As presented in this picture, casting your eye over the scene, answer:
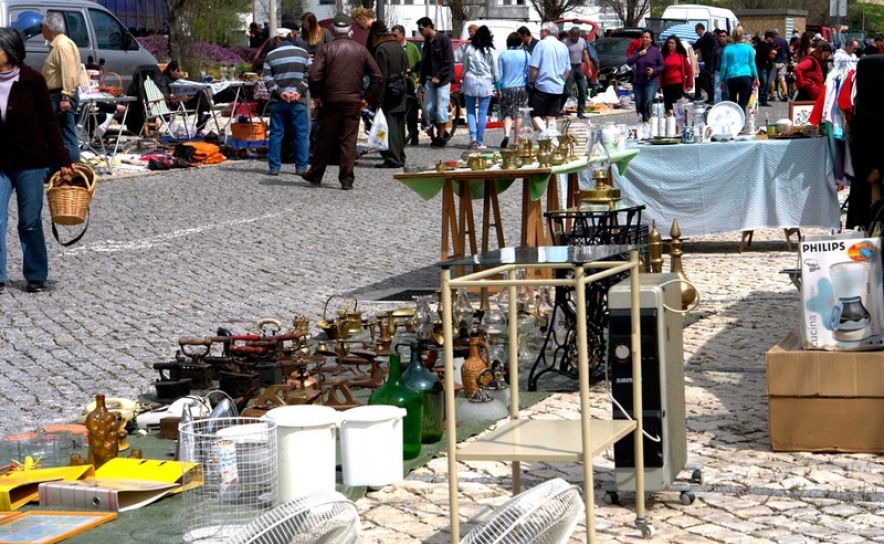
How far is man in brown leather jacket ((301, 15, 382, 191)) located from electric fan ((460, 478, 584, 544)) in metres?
11.1

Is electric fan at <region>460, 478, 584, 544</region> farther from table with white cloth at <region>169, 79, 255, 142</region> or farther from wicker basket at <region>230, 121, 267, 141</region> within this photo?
table with white cloth at <region>169, 79, 255, 142</region>

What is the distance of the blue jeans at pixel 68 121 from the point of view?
1471cm

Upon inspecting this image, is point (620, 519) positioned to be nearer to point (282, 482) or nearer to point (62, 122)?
point (282, 482)

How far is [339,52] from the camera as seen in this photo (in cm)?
1496

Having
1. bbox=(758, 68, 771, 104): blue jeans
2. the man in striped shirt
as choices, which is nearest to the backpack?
the man in striped shirt

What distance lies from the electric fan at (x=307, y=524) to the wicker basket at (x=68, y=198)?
596 cm

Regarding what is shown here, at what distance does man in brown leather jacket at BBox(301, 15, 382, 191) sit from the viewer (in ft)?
49.2

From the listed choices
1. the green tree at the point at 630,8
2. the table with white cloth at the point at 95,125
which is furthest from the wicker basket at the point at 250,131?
the green tree at the point at 630,8

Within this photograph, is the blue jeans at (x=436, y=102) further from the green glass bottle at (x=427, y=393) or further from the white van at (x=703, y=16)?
the white van at (x=703, y=16)

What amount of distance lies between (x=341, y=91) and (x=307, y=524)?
11.2 m

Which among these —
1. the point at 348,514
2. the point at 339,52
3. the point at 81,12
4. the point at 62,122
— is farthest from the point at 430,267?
the point at 81,12

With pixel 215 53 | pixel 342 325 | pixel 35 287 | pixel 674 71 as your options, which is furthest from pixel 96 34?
pixel 215 53

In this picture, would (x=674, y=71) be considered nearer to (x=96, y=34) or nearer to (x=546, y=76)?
(x=546, y=76)

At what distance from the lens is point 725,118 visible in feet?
39.9
